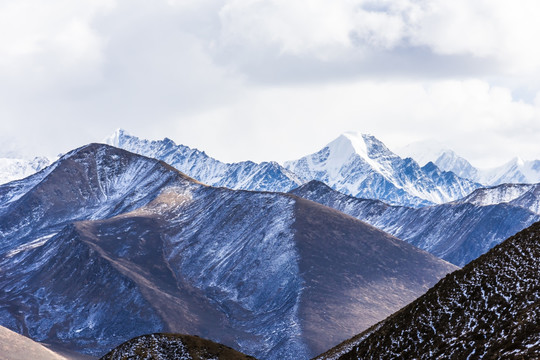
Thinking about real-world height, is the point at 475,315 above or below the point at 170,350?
above

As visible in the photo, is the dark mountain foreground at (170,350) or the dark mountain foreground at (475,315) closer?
the dark mountain foreground at (475,315)

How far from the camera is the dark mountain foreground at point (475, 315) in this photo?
79750 millimetres

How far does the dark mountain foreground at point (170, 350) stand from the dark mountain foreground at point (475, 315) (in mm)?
15374

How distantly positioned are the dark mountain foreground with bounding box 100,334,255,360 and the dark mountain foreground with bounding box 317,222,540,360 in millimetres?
15374

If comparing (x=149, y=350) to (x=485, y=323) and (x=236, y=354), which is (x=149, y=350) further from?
(x=485, y=323)

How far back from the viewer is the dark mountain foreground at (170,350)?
101938 millimetres

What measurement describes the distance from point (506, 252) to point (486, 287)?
549cm

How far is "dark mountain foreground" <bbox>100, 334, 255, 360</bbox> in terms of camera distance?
10194 centimetres

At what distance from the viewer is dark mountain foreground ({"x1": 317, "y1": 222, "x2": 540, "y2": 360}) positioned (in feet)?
262

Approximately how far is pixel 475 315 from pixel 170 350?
37518 mm

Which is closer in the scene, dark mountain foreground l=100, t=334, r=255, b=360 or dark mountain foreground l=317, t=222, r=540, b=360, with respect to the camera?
dark mountain foreground l=317, t=222, r=540, b=360

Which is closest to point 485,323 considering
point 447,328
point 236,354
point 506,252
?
point 447,328

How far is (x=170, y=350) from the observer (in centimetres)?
10269

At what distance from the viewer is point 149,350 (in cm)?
10250
